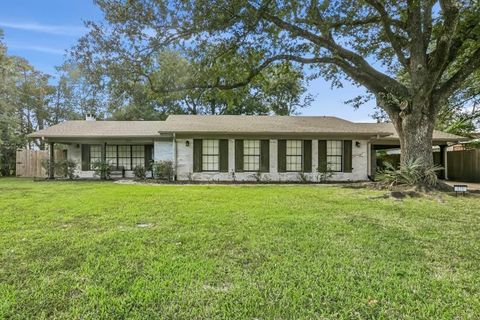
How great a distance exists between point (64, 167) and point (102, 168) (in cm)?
202

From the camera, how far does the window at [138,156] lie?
16703 millimetres

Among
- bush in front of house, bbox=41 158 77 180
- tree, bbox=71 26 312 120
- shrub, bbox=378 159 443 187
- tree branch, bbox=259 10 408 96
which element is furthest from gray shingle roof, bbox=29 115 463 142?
shrub, bbox=378 159 443 187

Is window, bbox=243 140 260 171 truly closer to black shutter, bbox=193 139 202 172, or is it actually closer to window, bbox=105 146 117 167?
black shutter, bbox=193 139 202 172

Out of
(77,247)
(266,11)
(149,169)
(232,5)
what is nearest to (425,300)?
(77,247)

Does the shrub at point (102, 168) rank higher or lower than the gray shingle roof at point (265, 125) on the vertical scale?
lower

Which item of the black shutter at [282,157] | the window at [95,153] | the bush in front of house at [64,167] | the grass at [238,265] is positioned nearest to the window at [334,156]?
the black shutter at [282,157]

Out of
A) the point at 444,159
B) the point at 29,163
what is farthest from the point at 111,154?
the point at 444,159

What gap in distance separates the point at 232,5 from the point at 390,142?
456 inches

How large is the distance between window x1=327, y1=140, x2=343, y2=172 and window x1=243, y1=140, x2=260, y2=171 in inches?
134

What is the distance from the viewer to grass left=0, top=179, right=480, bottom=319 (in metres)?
2.38

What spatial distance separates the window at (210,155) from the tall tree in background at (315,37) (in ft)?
10.7

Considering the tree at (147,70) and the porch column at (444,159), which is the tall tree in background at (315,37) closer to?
the tree at (147,70)

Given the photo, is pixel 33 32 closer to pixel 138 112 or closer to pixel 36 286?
pixel 138 112

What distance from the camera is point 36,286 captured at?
2.72m
